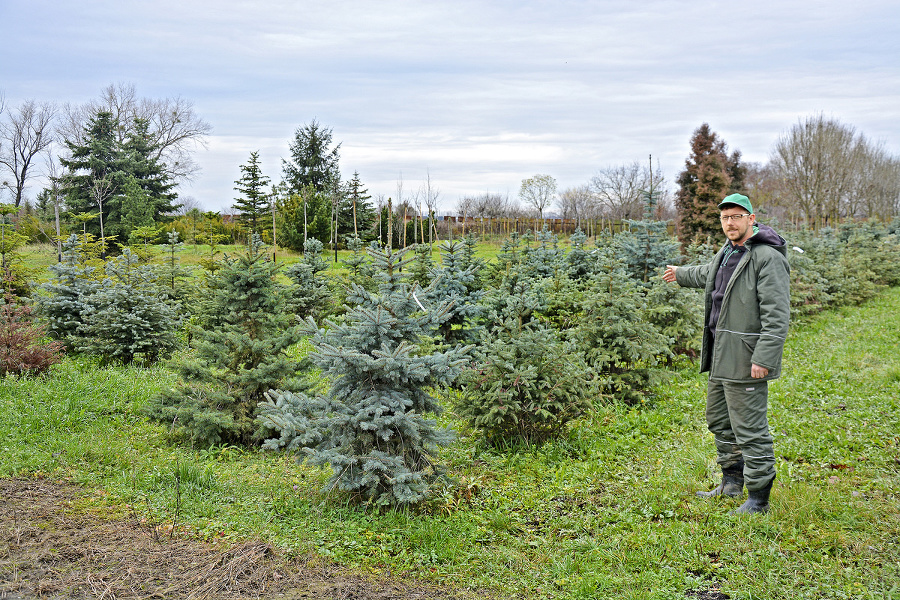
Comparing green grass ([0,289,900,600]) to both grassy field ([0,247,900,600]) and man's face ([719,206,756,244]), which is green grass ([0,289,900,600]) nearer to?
grassy field ([0,247,900,600])

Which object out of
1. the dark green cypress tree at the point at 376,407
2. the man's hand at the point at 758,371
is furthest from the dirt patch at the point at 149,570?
the man's hand at the point at 758,371

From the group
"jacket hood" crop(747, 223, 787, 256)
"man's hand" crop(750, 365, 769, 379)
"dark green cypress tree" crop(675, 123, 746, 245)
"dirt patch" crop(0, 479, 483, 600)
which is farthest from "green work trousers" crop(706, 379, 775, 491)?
"dark green cypress tree" crop(675, 123, 746, 245)

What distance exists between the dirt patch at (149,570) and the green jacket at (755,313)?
8.24ft

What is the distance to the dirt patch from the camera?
3176 mm

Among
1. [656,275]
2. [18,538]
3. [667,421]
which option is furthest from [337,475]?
[656,275]

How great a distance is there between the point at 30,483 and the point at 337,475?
268 centimetres

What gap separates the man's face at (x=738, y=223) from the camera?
4.17 meters

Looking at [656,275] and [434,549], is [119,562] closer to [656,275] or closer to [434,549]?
[434,549]

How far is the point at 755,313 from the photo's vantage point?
410 centimetres

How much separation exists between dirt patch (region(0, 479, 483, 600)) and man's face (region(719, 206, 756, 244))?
314 cm

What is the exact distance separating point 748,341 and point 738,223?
0.86 m

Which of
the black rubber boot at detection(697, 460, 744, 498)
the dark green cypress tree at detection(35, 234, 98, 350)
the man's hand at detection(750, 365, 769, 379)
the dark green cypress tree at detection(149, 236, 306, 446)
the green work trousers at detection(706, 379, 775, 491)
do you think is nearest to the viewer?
the man's hand at detection(750, 365, 769, 379)

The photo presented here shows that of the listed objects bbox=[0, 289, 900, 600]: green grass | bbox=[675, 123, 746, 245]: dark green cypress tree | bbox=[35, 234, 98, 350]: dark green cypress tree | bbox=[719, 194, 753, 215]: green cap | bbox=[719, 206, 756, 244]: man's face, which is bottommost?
bbox=[0, 289, 900, 600]: green grass

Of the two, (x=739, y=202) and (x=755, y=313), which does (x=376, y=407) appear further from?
(x=739, y=202)
